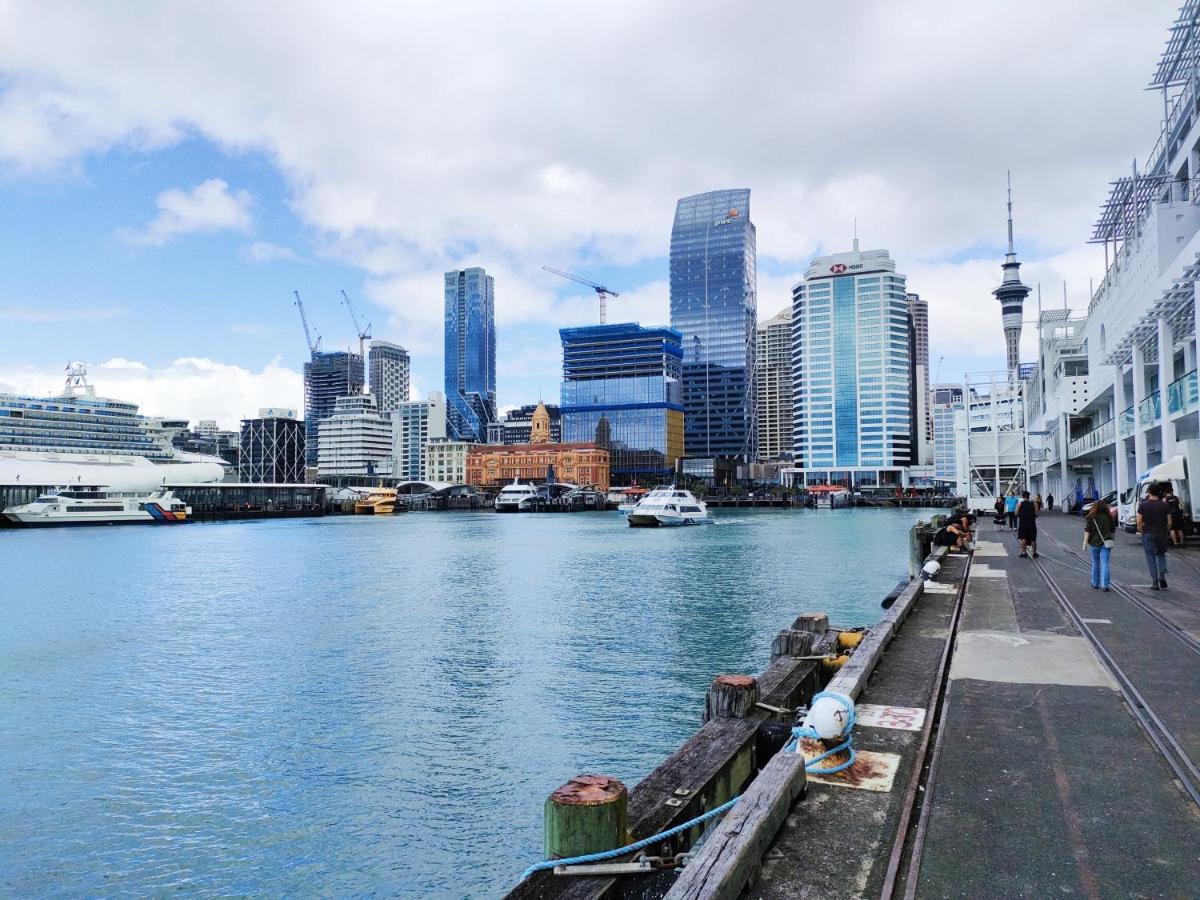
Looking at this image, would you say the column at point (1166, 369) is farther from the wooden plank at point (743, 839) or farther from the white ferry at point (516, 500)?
the white ferry at point (516, 500)

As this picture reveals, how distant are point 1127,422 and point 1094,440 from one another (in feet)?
40.8

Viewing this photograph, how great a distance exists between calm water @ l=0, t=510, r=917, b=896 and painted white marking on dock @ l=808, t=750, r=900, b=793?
4.11m

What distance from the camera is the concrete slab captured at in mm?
10039

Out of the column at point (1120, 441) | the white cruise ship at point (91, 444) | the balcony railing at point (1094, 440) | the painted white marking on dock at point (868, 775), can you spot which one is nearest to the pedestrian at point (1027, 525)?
the column at point (1120, 441)

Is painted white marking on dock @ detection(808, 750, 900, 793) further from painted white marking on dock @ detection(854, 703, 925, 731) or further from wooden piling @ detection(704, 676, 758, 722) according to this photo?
wooden piling @ detection(704, 676, 758, 722)

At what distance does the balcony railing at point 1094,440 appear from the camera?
4498 cm

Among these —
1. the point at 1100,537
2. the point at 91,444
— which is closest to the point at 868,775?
the point at 1100,537

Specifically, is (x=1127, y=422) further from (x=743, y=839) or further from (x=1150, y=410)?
(x=743, y=839)

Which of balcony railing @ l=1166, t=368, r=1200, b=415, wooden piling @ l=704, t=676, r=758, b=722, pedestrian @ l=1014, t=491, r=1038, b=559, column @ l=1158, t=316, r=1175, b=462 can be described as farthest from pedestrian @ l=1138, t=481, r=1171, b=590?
column @ l=1158, t=316, r=1175, b=462

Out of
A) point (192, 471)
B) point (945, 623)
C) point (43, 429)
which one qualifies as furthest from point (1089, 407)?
A: point (43, 429)

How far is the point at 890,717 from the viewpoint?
28.1 feet

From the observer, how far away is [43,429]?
165 metres

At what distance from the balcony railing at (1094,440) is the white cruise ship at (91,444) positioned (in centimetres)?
12349

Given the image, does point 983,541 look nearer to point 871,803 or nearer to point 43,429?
point 871,803
